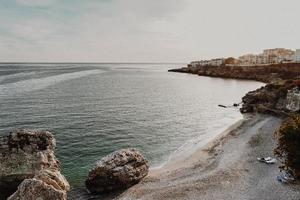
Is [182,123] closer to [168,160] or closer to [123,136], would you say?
[123,136]

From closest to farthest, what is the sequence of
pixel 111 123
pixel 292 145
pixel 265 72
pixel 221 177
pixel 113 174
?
1. pixel 292 145
2. pixel 113 174
3. pixel 221 177
4. pixel 111 123
5. pixel 265 72

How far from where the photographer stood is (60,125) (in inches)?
2109

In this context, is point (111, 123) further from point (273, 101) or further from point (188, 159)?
point (273, 101)

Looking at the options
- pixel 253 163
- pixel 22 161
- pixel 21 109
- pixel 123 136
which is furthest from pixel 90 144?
pixel 21 109

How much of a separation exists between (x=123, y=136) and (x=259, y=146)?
66.4 feet

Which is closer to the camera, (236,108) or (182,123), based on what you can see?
(182,123)

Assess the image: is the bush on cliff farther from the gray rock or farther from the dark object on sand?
the gray rock

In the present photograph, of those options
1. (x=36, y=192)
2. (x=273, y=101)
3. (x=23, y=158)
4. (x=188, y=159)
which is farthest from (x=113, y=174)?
(x=273, y=101)

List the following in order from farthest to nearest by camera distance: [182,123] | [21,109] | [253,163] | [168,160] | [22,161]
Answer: [21,109], [182,123], [168,160], [253,163], [22,161]

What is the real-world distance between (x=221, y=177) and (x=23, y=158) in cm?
1934

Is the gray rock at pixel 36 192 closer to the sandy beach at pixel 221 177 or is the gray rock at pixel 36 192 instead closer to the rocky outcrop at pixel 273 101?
the sandy beach at pixel 221 177

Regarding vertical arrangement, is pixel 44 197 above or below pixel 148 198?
above

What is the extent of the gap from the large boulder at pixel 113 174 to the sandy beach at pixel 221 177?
1.06 meters

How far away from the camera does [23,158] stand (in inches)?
1076
